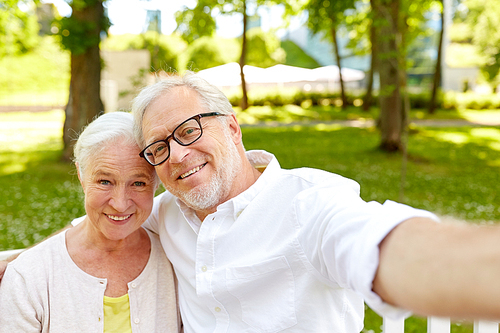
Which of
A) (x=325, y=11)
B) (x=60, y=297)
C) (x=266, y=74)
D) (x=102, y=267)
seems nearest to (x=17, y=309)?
(x=60, y=297)

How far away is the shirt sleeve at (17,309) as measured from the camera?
5.86 feet

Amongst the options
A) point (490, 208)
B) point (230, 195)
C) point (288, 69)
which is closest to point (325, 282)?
point (230, 195)

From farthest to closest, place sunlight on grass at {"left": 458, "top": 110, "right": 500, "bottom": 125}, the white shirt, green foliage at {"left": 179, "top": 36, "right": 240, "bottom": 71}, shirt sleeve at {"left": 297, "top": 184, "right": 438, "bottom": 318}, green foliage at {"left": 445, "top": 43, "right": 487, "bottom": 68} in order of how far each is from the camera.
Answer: green foliage at {"left": 445, "top": 43, "right": 487, "bottom": 68} → green foliage at {"left": 179, "top": 36, "right": 240, "bottom": 71} → sunlight on grass at {"left": 458, "top": 110, "right": 500, "bottom": 125} → the white shirt → shirt sleeve at {"left": 297, "top": 184, "right": 438, "bottom": 318}

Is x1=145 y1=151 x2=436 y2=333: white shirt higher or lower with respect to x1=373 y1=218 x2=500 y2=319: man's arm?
lower

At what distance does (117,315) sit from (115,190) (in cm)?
58

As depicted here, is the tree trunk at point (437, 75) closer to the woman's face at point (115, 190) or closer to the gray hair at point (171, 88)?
the gray hair at point (171, 88)

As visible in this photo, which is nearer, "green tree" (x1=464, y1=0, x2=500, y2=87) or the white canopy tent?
the white canopy tent

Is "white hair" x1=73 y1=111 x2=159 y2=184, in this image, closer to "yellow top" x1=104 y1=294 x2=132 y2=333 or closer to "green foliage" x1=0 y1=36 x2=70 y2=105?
"yellow top" x1=104 y1=294 x2=132 y2=333

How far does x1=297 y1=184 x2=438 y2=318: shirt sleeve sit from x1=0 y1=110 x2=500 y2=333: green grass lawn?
2.82m

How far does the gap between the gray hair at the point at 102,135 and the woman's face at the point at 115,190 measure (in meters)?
0.03

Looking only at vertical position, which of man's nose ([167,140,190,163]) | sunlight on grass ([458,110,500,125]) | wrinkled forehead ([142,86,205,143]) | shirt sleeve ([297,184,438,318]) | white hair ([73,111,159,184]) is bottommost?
sunlight on grass ([458,110,500,125])

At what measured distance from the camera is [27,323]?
1.80 m

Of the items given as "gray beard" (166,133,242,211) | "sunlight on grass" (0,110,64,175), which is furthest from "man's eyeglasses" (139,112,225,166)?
"sunlight on grass" (0,110,64,175)

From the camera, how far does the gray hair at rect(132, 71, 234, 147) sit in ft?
6.73
